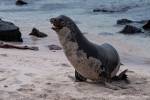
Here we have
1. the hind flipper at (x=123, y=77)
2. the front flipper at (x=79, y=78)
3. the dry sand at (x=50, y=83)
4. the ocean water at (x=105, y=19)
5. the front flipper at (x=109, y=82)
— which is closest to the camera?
the dry sand at (x=50, y=83)

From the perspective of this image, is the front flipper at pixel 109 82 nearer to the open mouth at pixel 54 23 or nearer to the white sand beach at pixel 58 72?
the white sand beach at pixel 58 72

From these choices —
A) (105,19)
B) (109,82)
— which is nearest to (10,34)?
(109,82)

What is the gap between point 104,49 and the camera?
5508 mm

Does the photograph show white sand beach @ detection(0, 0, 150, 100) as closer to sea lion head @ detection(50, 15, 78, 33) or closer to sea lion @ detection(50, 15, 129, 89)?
sea lion @ detection(50, 15, 129, 89)

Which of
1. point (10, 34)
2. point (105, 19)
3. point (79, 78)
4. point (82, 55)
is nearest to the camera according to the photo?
point (82, 55)

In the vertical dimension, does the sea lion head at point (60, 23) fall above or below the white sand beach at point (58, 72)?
above

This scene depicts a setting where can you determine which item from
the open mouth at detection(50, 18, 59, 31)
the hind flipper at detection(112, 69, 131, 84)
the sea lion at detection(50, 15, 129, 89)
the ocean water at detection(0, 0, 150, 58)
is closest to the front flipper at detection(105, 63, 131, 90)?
the sea lion at detection(50, 15, 129, 89)

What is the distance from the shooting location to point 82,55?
5180mm

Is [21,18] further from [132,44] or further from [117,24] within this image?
[132,44]

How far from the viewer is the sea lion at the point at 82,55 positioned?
5094 millimetres

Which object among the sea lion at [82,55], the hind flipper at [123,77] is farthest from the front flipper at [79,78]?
the hind flipper at [123,77]

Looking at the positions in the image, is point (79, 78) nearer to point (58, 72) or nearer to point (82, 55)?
point (82, 55)

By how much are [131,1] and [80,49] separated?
18.5m

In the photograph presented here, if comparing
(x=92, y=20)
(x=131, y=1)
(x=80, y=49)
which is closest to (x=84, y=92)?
(x=80, y=49)
